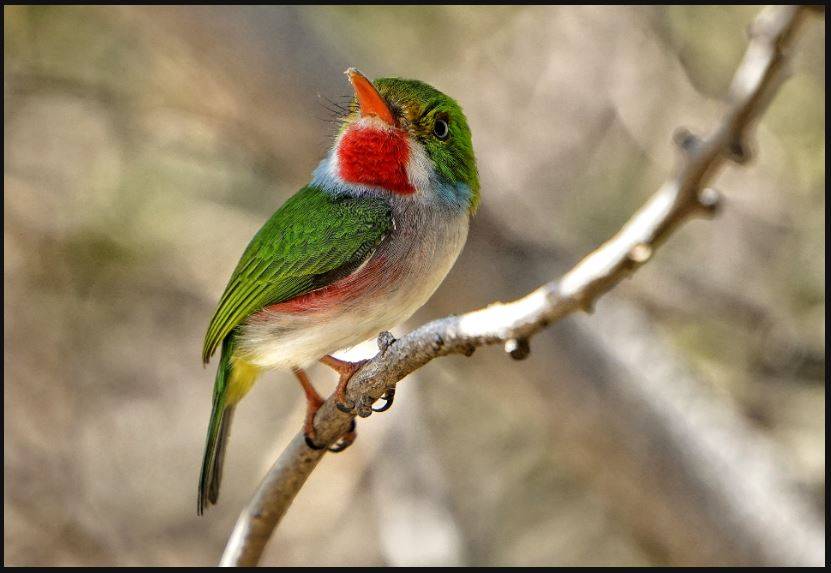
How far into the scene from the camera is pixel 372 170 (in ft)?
10.2

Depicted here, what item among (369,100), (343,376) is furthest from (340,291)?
(369,100)

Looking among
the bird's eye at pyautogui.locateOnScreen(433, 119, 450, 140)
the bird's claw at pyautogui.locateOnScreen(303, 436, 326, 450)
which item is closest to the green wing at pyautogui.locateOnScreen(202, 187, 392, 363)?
the bird's eye at pyautogui.locateOnScreen(433, 119, 450, 140)

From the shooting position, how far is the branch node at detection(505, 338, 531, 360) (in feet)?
5.98

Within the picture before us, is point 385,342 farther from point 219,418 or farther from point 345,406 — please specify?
point 219,418

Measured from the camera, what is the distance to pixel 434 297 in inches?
211

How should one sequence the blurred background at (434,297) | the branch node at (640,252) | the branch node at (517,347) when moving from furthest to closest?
the blurred background at (434,297)
the branch node at (517,347)
the branch node at (640,252)

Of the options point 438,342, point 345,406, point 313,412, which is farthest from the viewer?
point 313,412

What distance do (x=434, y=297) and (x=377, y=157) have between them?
2317 mm

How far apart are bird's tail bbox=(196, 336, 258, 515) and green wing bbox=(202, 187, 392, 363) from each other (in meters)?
0.17

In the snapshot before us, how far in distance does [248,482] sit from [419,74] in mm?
2659

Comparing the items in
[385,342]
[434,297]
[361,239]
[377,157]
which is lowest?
[385,342]

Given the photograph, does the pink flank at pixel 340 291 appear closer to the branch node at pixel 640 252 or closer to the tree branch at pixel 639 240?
the tree branch at pixel 639 240

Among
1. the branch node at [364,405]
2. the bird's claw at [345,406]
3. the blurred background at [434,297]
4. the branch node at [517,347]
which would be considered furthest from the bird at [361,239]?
the blurred background at [434,297]

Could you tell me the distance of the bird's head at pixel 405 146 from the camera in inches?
121
